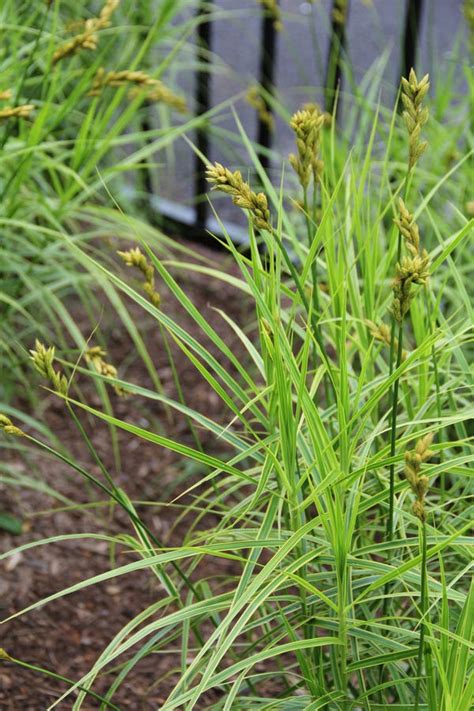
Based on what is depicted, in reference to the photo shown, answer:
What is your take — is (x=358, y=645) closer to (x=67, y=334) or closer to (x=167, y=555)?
(x=167, y=555)

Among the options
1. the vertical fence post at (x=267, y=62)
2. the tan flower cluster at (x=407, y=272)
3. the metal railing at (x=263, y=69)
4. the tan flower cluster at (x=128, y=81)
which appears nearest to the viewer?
the tan flower cluster at (x=407, y=272)

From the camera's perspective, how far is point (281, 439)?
1.10 m

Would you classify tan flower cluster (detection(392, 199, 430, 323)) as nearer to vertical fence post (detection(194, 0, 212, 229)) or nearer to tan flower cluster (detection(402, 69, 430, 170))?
tan flower cluster (detection(402, 69, 430, 170))

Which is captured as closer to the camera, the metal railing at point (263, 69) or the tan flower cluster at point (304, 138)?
the tan flower cluster at point (304, 138)

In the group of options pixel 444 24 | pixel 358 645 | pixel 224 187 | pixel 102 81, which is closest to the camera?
pixel 224 187

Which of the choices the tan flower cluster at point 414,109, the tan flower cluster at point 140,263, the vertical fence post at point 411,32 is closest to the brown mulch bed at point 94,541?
the tan flower cluster at point 140,263

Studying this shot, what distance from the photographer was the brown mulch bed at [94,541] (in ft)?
5.70

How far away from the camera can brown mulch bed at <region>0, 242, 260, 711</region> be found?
1737 mm

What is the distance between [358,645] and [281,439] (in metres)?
0.33

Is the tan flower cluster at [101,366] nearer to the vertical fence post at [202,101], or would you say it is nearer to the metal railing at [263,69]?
the metal railing at [263,69]

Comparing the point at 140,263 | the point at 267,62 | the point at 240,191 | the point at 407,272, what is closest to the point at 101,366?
the point at 140,263

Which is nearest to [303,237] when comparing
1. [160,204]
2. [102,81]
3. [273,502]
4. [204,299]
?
[204,299]

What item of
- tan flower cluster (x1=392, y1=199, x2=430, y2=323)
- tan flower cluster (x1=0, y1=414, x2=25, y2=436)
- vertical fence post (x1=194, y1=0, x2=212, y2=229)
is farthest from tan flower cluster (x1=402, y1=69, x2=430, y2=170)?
vertical fence post (x1=194, y1=0, x2=212, y2=229)

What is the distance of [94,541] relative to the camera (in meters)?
2.12
